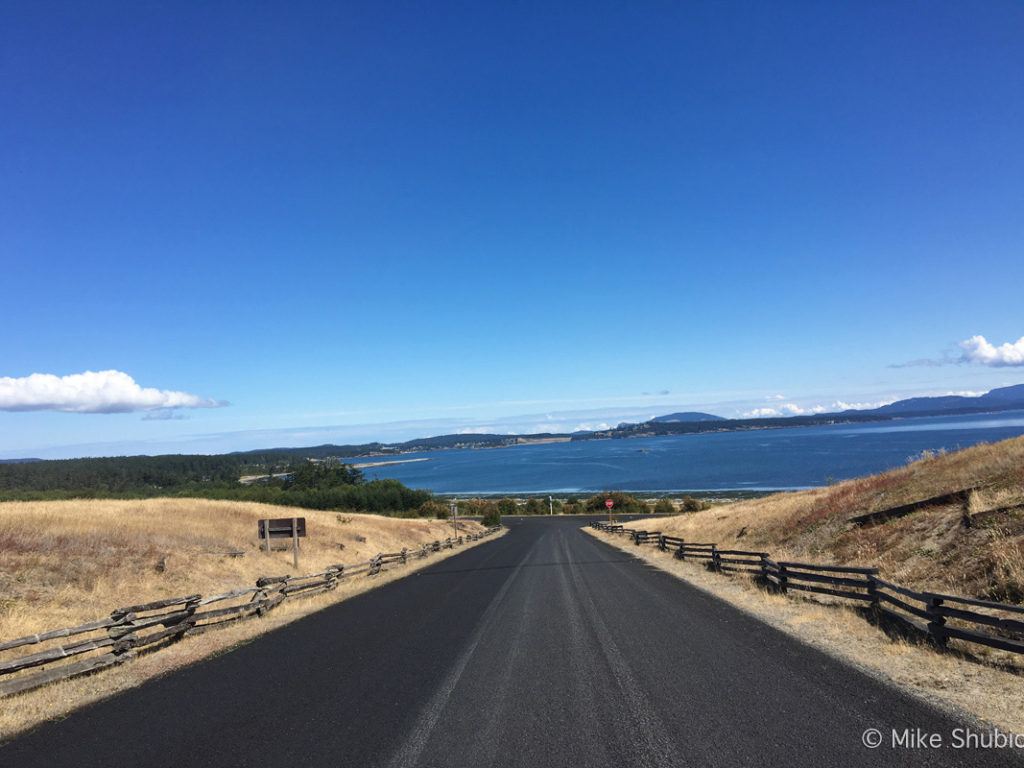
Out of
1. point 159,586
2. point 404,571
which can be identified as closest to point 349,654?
point 159,586

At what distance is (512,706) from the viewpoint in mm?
7273

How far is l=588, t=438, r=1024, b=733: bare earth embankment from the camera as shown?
7918 mm

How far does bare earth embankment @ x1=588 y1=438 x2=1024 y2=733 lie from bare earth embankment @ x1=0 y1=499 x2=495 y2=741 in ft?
37.4

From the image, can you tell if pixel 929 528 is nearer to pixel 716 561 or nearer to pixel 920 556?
pixel 920 556

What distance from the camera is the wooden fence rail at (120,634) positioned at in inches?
357

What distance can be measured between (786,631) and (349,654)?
8.07m

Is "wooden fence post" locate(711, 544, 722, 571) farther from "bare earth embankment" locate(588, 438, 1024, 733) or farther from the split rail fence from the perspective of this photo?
the split rail fence

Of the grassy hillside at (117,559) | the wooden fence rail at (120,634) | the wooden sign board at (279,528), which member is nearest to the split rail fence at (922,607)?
the wooden fence rail at (120,634)

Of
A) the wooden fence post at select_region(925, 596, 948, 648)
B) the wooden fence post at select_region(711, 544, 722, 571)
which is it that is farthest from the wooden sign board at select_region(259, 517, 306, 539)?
the wooden fence post at select_region(925, 596, 948, 648)

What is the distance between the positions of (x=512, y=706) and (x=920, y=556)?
41.7ft

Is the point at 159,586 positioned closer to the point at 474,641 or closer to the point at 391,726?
the point at 474,641
